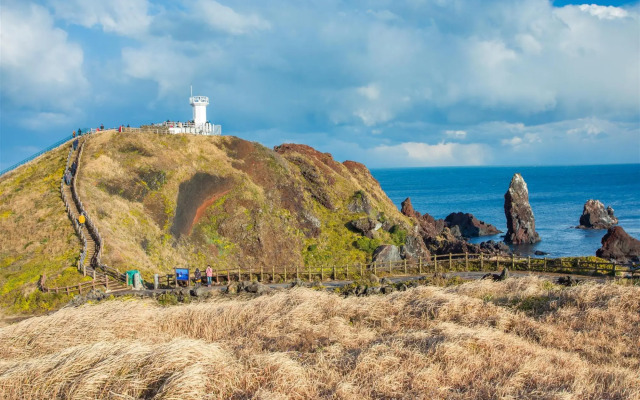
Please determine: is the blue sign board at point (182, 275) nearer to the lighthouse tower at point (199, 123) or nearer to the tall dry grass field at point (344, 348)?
the tall dry grass field at point (344, 348)

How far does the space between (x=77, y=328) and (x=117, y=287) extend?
17.7 m

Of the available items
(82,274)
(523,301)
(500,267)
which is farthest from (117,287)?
(500,267)

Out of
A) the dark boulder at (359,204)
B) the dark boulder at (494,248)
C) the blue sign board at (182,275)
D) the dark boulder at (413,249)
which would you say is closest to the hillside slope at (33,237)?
the blue sign board at (182,275)

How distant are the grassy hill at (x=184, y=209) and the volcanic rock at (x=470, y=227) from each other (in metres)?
36.1

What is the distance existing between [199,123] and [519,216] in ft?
204

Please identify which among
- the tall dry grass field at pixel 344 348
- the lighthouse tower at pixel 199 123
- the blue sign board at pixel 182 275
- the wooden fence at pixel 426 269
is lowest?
the tall dry grass field at pixel 344 348

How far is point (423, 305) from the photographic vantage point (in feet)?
78.4

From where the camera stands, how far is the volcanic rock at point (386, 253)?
63.0 m

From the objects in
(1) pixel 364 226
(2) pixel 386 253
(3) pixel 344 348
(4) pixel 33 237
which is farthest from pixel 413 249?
(3) pixel 344 348

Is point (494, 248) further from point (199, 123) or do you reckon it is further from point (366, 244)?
point (199, 123)

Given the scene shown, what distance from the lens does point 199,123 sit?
77.0 metres

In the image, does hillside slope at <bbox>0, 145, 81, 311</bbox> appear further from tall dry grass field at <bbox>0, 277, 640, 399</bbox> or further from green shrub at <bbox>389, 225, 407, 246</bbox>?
green shrub at <bbox>389, 225, 407, 246</bbox>

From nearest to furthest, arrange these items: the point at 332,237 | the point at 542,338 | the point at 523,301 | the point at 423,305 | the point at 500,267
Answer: the point at 542,338 → the point at 423,305 → the point at 523,301 → the point at 500,267 → the point at 332,237

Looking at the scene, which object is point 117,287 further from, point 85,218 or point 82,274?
point 85,218
